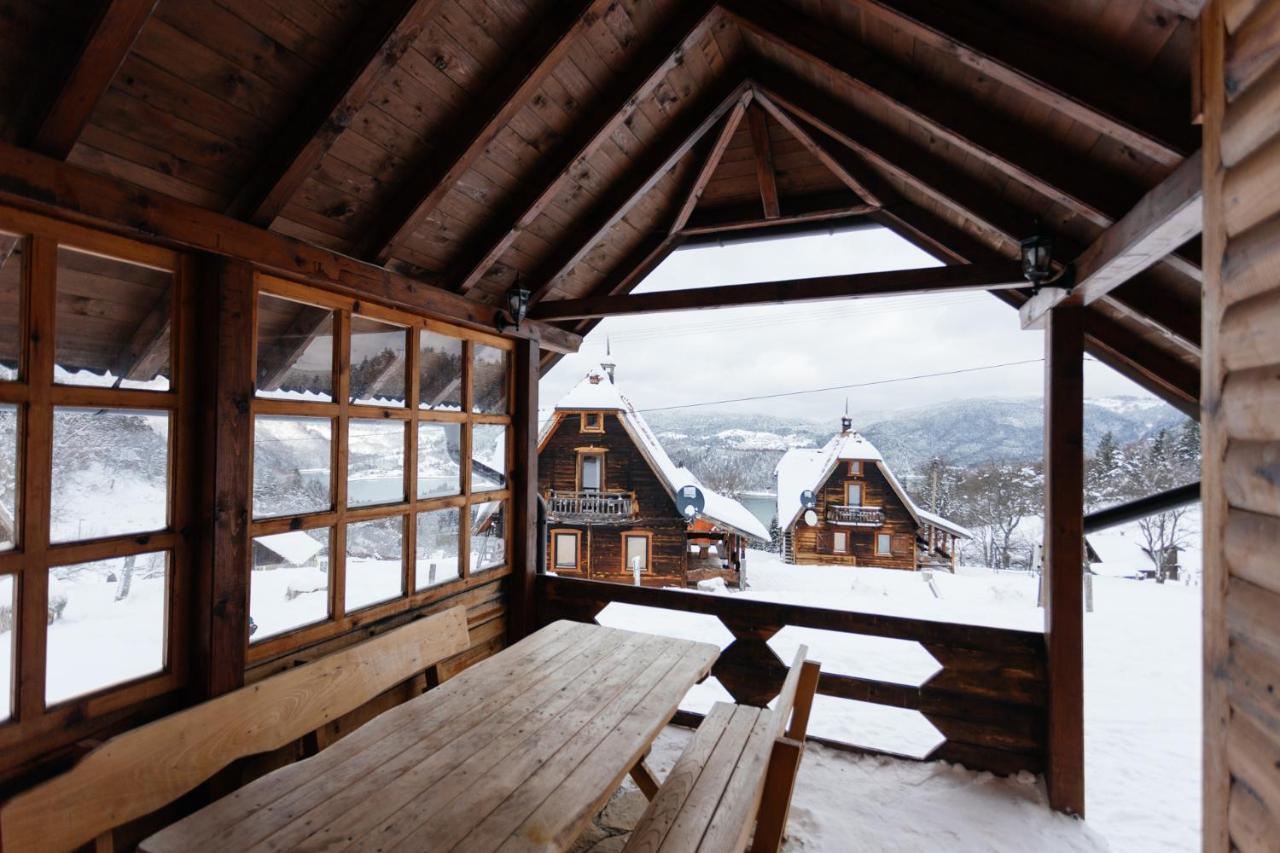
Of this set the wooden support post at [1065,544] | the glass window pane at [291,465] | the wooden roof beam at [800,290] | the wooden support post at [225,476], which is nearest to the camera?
the wooden support post at [225,476]

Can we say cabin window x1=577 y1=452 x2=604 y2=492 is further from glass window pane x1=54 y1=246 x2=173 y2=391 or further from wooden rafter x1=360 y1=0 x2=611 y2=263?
glass window pane x1=54 y1=246 x2=173 y2=391

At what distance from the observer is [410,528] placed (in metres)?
2.96

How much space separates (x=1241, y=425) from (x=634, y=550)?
8.79m

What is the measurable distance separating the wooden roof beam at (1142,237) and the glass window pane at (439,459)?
10.0 feet

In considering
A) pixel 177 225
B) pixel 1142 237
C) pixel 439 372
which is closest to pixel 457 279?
pixel 439 372

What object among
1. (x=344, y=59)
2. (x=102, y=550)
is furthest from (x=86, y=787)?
Answer: (x=344, y=59)

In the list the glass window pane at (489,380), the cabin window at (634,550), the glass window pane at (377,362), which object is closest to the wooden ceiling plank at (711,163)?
the glass window pane at (489,380)

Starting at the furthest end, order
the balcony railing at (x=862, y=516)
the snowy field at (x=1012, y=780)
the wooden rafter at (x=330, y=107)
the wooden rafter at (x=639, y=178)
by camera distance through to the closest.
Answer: the balcony railing at (x=862, y=516)
the wooden rafter at (x=639, y=178)
the snowy field at (x=1012, y=780)
the wooden rafter at (x=330, y=107)

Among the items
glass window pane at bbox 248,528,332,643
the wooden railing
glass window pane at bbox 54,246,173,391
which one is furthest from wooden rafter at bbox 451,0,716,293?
the wooden railing

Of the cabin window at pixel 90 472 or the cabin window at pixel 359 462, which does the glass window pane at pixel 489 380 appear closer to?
the cabin window at pixel 359 462

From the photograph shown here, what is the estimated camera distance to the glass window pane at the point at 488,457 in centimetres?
346

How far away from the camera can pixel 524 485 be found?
373 cm

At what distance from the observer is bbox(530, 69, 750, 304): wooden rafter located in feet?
9.55

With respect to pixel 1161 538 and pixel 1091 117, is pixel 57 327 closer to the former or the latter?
pixel 1091 117
